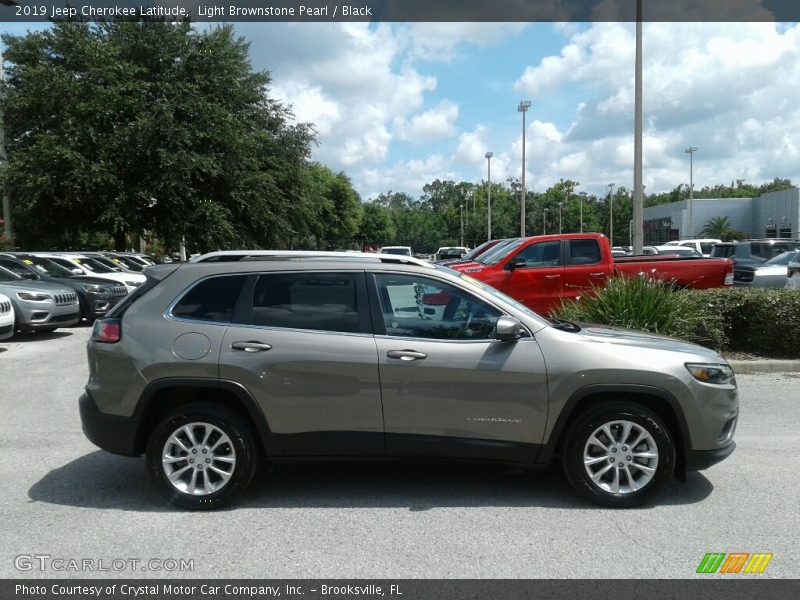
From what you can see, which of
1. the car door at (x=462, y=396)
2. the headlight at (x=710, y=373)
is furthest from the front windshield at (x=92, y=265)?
the headlight at (x=710, y=373)

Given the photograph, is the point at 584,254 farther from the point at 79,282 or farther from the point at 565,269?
the point at 79,282

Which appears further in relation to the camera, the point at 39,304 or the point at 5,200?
the point at 5,200

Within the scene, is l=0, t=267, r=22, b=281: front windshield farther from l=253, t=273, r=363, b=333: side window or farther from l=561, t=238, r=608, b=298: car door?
l=253, t=273, r=363, b=333: side window

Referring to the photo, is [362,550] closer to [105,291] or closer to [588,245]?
[588,245]

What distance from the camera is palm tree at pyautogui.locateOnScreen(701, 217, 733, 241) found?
72312mm

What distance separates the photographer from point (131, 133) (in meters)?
23.1

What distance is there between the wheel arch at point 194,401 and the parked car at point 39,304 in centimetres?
967

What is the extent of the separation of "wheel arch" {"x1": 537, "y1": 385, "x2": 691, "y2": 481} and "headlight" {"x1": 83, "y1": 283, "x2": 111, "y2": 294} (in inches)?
518

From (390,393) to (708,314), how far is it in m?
6.94

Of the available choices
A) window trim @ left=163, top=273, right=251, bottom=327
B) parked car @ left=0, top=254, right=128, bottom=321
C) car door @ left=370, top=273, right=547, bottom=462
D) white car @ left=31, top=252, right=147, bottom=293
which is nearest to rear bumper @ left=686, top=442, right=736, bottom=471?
car door @ left=370, top=273, right=547, bottom=462

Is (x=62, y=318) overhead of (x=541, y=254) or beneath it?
beneath

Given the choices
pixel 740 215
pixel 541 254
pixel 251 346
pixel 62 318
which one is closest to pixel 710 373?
pixel 251 346

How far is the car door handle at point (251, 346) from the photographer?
467 centimetres

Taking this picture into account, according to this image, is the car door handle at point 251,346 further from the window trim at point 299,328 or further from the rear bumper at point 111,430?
the rear bumper at point 111,430
